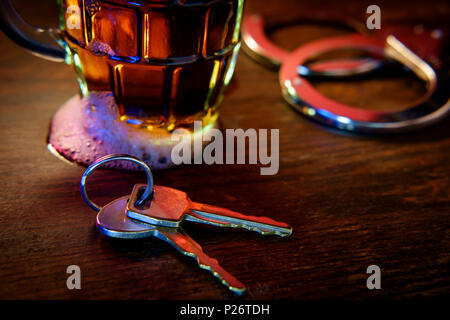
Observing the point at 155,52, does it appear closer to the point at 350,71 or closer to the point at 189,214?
the point at 189,214

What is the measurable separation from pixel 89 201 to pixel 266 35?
1.39 feet

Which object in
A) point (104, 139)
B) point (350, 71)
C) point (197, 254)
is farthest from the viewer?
point (350, 71)

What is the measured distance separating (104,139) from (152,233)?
138mm

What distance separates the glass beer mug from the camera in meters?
0.37

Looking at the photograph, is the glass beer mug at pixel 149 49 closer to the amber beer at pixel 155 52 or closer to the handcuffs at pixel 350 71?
the amber beer at pixel 155 52

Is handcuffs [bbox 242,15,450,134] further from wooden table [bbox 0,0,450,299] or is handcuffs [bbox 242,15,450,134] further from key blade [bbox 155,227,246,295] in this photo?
key blade [bbox 155,227,246,295]

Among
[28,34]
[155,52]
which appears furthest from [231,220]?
[28,34]

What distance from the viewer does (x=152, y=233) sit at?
1.15 feet

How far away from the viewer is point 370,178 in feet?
1.47

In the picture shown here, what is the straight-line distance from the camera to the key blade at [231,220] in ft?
1.20

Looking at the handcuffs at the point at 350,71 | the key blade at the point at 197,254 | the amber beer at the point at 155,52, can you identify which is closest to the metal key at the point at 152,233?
the key blade at the point at 197,254

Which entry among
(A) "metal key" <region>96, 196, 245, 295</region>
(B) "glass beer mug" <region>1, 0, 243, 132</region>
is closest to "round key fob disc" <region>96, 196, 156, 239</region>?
(A) "metal key" <region>96, 196, 245, 295</region>
